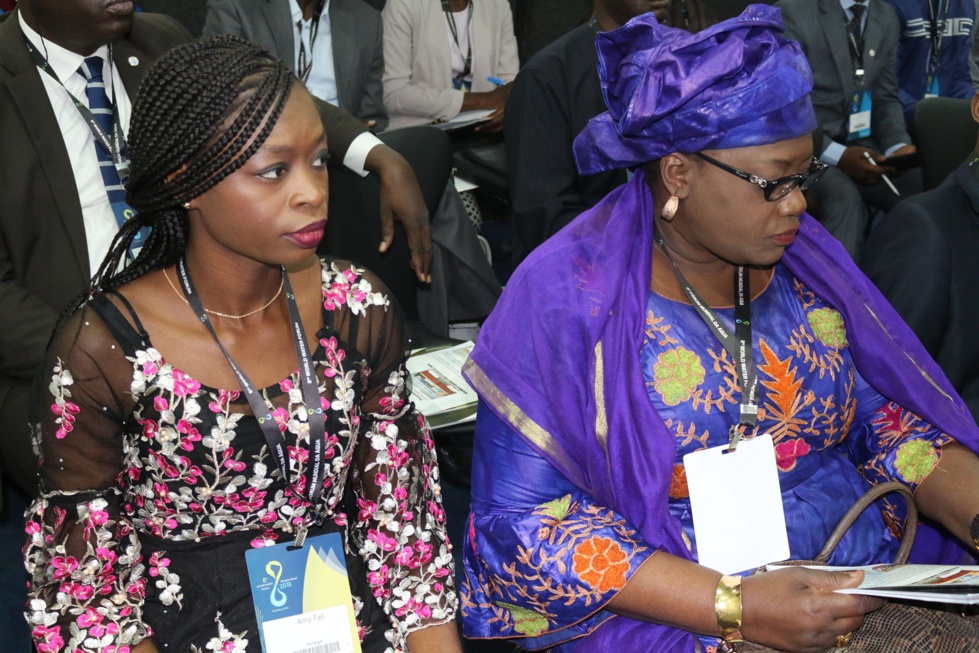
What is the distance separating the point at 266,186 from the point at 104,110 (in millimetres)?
1404

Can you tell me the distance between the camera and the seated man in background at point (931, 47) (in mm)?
5062

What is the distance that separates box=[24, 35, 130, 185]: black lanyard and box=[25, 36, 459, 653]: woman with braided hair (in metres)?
1.07

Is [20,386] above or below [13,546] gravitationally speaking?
above

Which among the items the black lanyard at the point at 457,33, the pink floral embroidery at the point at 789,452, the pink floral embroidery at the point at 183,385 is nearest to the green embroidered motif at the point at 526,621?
the pink floral embroidery at the point at 789,452

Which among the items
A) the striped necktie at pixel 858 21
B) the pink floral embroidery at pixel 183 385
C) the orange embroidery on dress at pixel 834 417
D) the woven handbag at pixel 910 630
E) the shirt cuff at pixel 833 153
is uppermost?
the striped necktie at pixel 858 21

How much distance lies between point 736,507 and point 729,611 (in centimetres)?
20

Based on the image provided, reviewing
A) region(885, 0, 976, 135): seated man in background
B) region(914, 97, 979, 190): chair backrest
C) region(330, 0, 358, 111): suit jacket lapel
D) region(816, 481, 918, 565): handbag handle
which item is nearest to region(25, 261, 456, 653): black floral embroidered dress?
region(816, 481, 918, 565): handbag handle

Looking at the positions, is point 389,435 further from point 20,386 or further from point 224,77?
point 20,386

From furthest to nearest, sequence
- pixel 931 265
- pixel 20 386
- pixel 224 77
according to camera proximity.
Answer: pixel 20 386 → pixel 931 265 → pixel 224 77

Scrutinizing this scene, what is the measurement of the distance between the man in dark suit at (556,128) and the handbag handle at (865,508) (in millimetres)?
1779

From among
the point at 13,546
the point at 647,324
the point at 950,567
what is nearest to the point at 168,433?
the point at 647,324

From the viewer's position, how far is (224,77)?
144cm

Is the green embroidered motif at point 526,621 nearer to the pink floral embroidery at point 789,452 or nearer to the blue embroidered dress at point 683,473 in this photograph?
the blue embroidered dress at point 683,473

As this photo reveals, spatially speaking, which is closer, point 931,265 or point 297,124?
point 297,124
